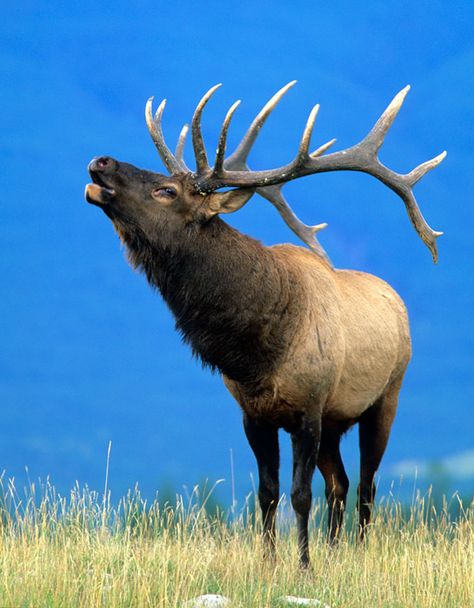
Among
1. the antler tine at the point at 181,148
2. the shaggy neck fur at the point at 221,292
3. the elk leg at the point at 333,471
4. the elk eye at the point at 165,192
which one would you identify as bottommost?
the elk leg at the point at 333,471

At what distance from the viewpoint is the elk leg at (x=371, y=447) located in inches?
393

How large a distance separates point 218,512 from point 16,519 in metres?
1.74

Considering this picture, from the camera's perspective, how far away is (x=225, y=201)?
789 centimetres

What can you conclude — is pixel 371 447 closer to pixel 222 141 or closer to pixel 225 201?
pixel 225 201

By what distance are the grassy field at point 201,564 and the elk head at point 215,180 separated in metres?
2.19

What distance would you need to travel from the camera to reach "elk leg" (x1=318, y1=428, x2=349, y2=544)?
31.8ft

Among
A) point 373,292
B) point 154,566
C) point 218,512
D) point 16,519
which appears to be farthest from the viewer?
point 373,292

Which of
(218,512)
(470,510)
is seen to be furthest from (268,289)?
(470,510)

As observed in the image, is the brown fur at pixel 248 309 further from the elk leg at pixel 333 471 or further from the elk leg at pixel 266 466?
the elk leg at pixel 333 471

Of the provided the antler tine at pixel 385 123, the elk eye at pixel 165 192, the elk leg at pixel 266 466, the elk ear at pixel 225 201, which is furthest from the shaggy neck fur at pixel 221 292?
the antler tine at pixel 385 123

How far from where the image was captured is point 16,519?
816 cm

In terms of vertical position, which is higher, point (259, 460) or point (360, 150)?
point (360, 150)

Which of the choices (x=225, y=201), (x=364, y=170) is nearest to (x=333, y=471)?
(x=364, y=170)

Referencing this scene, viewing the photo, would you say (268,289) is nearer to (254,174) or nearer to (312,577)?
(254,174)
